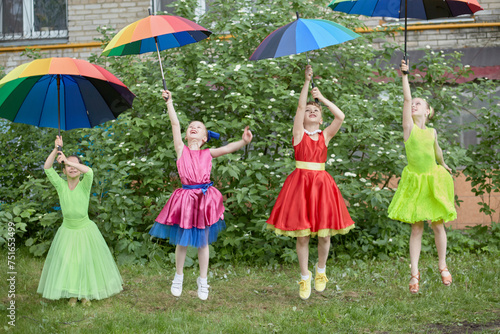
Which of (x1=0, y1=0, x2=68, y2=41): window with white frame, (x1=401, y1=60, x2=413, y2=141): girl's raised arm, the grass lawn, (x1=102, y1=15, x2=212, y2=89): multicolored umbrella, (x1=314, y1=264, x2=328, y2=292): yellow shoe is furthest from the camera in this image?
(x1=0, y1=0, x2=68, y2=41): window with white frame

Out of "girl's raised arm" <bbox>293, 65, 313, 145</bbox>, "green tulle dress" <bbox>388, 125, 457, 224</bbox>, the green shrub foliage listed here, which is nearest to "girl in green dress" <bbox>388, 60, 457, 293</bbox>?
"green tulle dress" <bbox>388, 125, 457, 224</bbox>

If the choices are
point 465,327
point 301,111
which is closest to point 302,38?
point 301,111

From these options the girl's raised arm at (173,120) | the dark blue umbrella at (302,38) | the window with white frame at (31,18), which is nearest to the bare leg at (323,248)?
the girl's raised arm at (173,120)

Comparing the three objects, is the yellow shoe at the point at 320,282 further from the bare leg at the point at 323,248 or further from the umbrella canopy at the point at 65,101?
the umbrella canopy at the point at 65,101

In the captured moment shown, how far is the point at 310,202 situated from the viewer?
16.0 feet

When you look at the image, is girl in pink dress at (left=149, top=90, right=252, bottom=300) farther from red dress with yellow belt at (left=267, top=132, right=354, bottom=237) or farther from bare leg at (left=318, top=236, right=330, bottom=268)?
bare leg at (left=318, top=236, right=330, bottom=268)

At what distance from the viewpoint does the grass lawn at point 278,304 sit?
4406 millimetres

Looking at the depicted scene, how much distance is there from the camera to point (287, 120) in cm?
704

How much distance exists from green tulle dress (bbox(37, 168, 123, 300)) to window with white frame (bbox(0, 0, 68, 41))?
6.08m

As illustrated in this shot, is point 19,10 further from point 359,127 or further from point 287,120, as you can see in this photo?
point 359,127

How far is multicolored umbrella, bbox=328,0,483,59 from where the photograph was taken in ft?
16.2

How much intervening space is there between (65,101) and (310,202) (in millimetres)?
2460

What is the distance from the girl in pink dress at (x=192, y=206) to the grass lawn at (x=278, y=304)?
45 cm

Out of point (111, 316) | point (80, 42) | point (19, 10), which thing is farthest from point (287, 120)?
point (19, 10)
